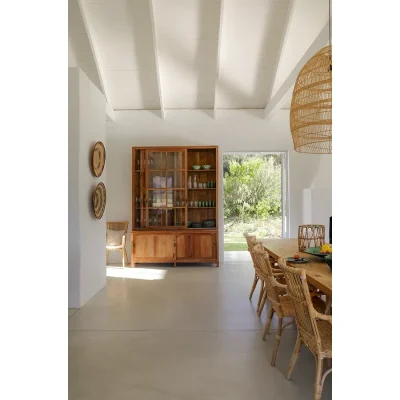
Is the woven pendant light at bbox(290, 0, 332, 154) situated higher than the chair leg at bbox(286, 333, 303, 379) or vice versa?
the woven pendant light at bbox(290, 0, 332, 154)

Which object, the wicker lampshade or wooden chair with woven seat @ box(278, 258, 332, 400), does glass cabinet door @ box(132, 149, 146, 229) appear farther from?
wooden chair with woven seat @ box(278, 258, 332, 400)

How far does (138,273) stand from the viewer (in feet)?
21.4

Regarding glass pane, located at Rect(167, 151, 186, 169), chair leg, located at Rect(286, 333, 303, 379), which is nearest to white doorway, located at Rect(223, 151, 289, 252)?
glass pane, located at Rect(167, 151, 186, 169)

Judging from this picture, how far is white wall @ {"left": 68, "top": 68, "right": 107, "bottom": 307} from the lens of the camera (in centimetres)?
448

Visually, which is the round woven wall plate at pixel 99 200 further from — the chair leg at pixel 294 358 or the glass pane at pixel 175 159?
the chair leg at pixel 294 358

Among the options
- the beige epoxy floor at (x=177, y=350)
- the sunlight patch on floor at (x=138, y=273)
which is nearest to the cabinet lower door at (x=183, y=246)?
the sunlight patch on floor at (x=138, y=273)

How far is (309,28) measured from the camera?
5.60 m

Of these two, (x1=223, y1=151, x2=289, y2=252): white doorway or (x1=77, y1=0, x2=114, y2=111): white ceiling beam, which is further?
(x1=223, y1=151, x2=289, y2=252): white doorway

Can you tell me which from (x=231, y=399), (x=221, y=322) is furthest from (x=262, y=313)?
(x=231, y=399)

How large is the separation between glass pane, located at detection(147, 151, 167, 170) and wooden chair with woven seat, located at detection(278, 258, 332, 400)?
17.0 ft

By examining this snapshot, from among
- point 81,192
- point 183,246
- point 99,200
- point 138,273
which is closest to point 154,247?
point 183,246

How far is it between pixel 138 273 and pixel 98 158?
2347 millimetres
